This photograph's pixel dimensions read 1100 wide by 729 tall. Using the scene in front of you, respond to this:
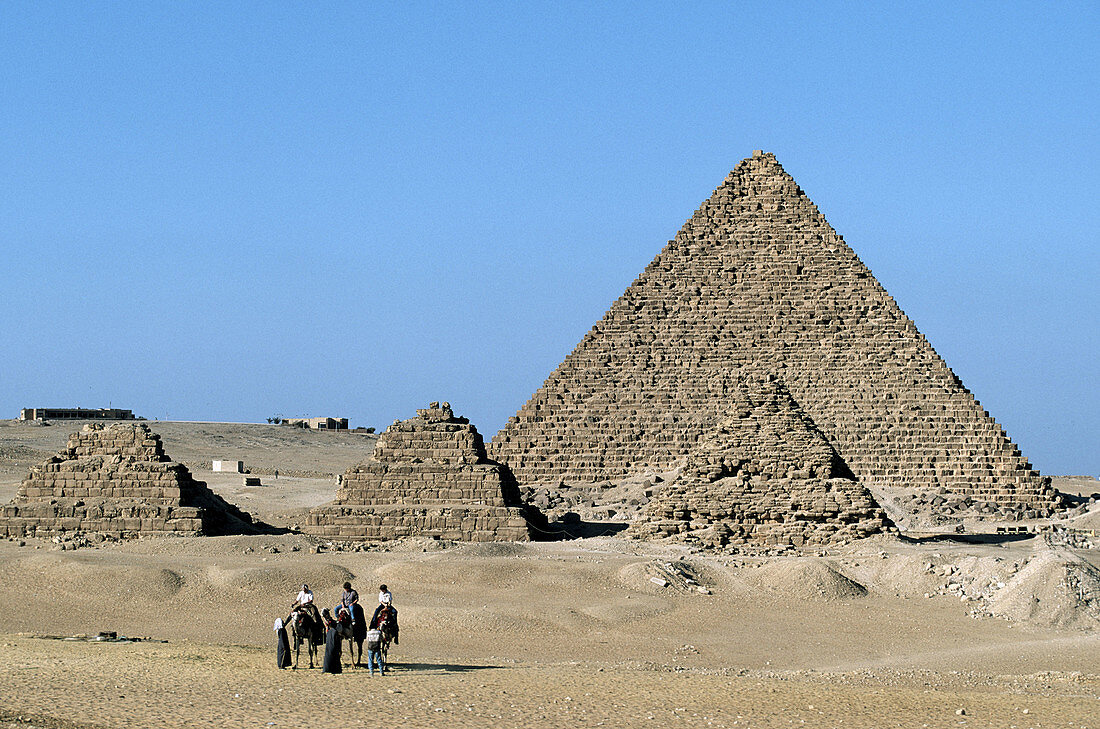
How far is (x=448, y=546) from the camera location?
2748 cm

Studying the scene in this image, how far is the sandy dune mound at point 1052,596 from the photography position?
22.6 m

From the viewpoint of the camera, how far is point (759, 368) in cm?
4966

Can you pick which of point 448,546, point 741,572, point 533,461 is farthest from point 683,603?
point 533,461

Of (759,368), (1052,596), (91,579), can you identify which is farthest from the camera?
(759,368)

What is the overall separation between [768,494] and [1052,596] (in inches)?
234

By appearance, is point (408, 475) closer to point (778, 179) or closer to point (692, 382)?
point (692, 382)

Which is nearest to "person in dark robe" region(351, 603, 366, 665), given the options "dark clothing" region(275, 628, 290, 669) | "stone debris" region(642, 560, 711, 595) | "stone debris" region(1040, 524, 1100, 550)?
"dark clothing" region(275, 628, 290, 669)

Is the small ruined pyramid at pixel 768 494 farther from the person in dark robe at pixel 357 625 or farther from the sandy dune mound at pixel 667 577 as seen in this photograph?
the person in dark robe at pixel 357 625

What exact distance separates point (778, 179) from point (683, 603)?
32728 millimetres

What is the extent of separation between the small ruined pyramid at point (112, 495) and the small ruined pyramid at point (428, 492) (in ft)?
6.89

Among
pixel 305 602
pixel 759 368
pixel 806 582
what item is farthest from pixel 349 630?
pixel 759 368

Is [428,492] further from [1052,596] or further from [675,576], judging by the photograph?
[1052,596]

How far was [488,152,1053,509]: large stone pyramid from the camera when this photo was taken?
154 ft

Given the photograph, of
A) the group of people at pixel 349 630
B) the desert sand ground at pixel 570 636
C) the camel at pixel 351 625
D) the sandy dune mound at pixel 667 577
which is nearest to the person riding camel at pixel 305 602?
the group of people at pixel 349 630
